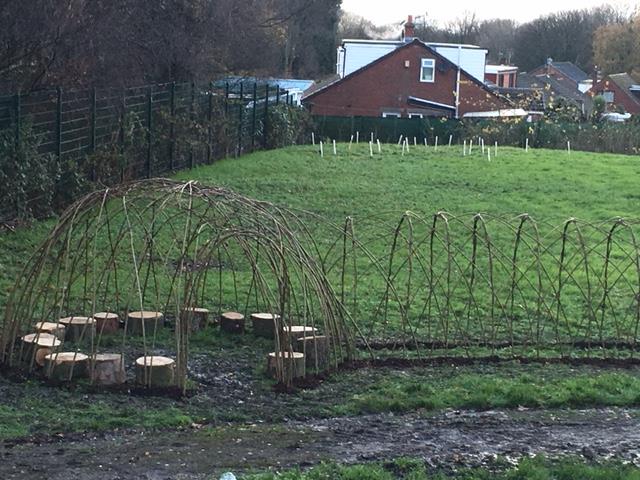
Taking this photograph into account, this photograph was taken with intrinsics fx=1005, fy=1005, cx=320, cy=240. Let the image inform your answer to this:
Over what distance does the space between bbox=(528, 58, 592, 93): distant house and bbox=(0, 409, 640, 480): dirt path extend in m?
64.5

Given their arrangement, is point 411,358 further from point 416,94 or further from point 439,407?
point 416,94

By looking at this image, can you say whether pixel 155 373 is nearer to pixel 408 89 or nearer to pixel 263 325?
pixel 263 325

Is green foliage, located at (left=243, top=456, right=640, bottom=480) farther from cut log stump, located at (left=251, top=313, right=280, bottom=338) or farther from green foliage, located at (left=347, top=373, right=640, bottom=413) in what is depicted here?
cut log stump, located at (left=251, top=313, right=280, bottom=338)

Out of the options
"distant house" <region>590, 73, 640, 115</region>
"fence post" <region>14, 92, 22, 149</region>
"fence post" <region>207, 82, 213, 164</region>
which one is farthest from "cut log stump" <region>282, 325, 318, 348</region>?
"distant house" <region>590, 73, 640, 115</region>

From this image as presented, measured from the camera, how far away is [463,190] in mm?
24078

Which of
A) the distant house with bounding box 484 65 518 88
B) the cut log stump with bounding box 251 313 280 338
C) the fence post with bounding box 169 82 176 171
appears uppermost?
the distant house with bounding box 484 65 518 88

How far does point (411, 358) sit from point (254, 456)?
3.56m

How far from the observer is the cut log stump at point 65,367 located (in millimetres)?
8461

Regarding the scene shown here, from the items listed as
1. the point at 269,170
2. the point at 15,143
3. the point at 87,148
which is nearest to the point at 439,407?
the point at 15,143

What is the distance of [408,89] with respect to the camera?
5253cm

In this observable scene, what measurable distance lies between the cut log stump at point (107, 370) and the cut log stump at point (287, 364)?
1331 millimetres

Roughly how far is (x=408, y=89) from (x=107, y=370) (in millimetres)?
45494

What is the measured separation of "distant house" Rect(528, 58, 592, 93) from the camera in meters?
71.8

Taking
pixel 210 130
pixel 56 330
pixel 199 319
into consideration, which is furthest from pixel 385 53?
pixel 56 330
